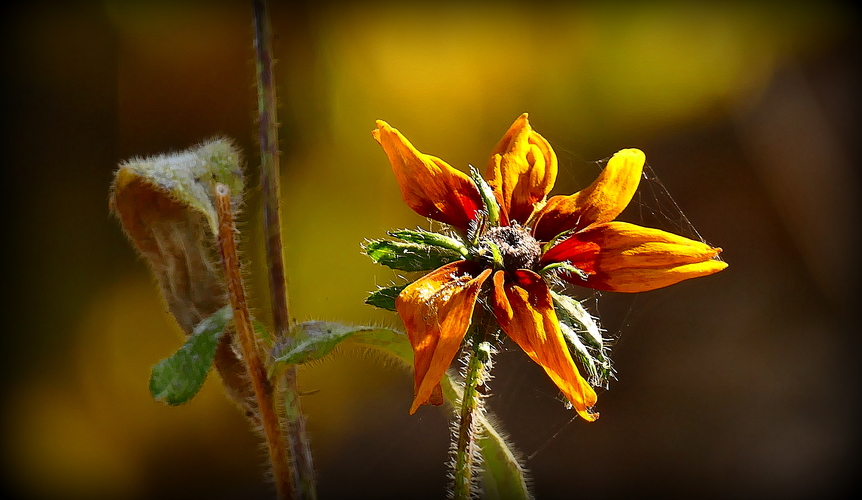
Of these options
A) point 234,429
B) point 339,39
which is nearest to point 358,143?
point 339,39

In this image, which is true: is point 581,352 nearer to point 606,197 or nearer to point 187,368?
point 606,197

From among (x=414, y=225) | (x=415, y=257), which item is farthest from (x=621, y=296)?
(x=415, y=257)

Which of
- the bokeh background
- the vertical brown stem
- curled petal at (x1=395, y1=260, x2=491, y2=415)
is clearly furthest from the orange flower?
the bokeh background

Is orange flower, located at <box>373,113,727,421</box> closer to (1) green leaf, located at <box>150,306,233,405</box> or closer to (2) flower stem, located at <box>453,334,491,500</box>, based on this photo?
(2) flower stem, located at <box>453,334,491,500</box>

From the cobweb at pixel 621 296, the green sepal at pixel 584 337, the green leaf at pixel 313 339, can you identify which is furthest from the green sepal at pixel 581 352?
the cobweb at pixel 621 296

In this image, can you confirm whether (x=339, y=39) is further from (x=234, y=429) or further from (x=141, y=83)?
(x=234, y=429)

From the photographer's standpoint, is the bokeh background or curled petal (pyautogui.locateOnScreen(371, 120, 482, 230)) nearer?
curled petal (pyautogui.locateOnScreen(371, 120, 482, 230))
